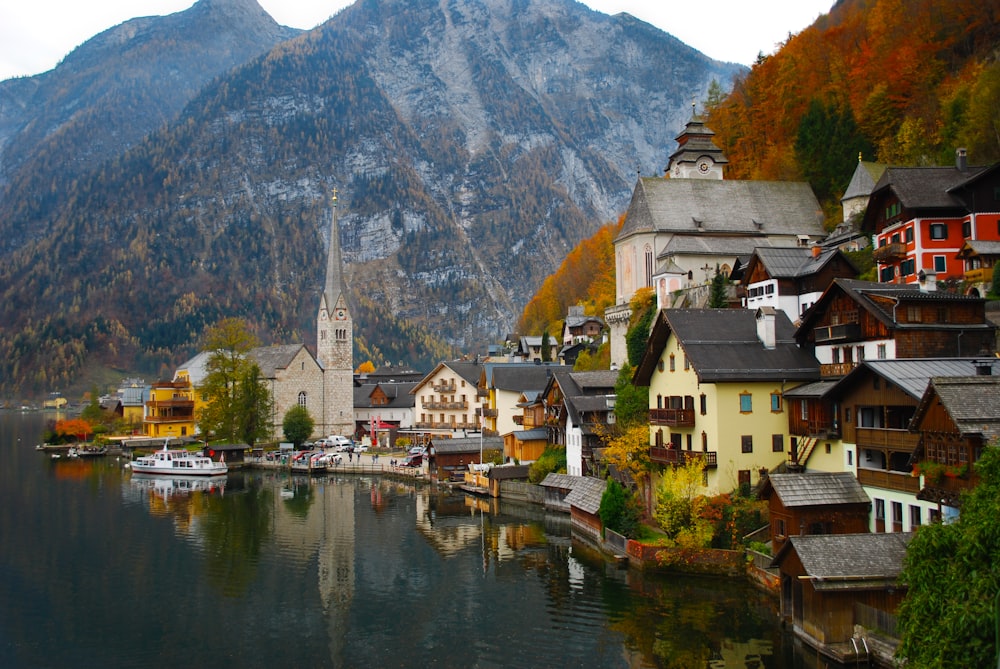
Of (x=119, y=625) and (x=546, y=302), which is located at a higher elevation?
(x=546, y=302)

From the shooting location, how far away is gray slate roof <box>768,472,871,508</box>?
2817 cm

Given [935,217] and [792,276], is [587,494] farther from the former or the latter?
[935,217]

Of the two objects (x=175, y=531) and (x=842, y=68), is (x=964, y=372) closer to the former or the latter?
(x=175, y=531)

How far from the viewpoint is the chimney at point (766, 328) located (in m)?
35.8

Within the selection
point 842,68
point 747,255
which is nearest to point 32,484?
point 747,255

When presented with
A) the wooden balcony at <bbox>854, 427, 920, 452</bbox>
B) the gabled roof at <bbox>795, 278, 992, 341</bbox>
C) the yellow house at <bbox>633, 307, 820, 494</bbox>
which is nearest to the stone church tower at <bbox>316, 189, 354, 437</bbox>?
the yellow house at <bbox>633, 307, 820, 494</bbox>

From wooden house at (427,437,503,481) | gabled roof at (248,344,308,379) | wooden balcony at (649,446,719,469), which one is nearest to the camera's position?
wooden balcony at (649,446,719,469)

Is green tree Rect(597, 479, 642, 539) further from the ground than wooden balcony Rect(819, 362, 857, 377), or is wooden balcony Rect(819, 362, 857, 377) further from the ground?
wooden balcony Rect(819, 362, 857, 377)

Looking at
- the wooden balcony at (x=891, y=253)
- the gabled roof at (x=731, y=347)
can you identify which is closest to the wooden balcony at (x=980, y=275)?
the wooden balcony at (x=891, y=253)

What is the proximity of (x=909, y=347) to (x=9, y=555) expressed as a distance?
40.8 m

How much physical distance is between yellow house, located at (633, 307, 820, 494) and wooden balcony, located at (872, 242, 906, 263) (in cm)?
969

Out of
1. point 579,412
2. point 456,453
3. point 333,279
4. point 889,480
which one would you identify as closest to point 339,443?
point 456,453

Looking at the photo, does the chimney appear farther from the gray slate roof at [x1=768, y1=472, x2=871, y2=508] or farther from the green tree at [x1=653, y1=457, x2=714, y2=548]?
the gray slate roof at [x1=768, y1=472, x2=871, y2=508]

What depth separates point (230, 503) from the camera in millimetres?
56812
